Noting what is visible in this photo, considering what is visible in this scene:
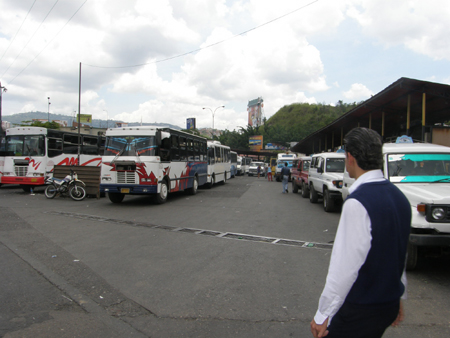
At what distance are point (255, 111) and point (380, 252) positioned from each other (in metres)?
121

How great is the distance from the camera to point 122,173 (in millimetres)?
13344

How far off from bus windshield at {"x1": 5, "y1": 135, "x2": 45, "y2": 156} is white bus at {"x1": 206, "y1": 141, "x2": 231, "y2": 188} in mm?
9846


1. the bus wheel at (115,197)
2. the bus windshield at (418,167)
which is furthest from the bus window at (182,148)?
the bus windshield at (418,167)

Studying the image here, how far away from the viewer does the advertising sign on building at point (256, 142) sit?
8712 centimetres

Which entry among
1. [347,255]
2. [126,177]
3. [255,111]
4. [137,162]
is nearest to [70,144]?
[126,177]

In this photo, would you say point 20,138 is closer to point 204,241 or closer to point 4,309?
point 204,241

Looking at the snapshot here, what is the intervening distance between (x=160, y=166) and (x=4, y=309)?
9.92 m

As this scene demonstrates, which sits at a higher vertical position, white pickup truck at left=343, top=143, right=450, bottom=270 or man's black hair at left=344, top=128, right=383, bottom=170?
man's black hair at left=344, top=128, right=383, bottom=170

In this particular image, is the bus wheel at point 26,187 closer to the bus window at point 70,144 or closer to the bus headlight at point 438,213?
the bus window at point 70,144

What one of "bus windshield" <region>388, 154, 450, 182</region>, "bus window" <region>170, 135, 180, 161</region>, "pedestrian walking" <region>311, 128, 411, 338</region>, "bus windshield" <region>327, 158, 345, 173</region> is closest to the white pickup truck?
"bus windshield" <region>388, 154, 450, 182</region>

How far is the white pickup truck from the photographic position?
16.3ft

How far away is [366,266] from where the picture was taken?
69.7 inches

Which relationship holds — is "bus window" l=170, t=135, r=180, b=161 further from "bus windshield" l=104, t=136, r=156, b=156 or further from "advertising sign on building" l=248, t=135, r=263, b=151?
"advertising sign on building" l=248, t=135, r=263, b=151

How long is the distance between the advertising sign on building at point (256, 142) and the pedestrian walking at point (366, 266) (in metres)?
85.4
